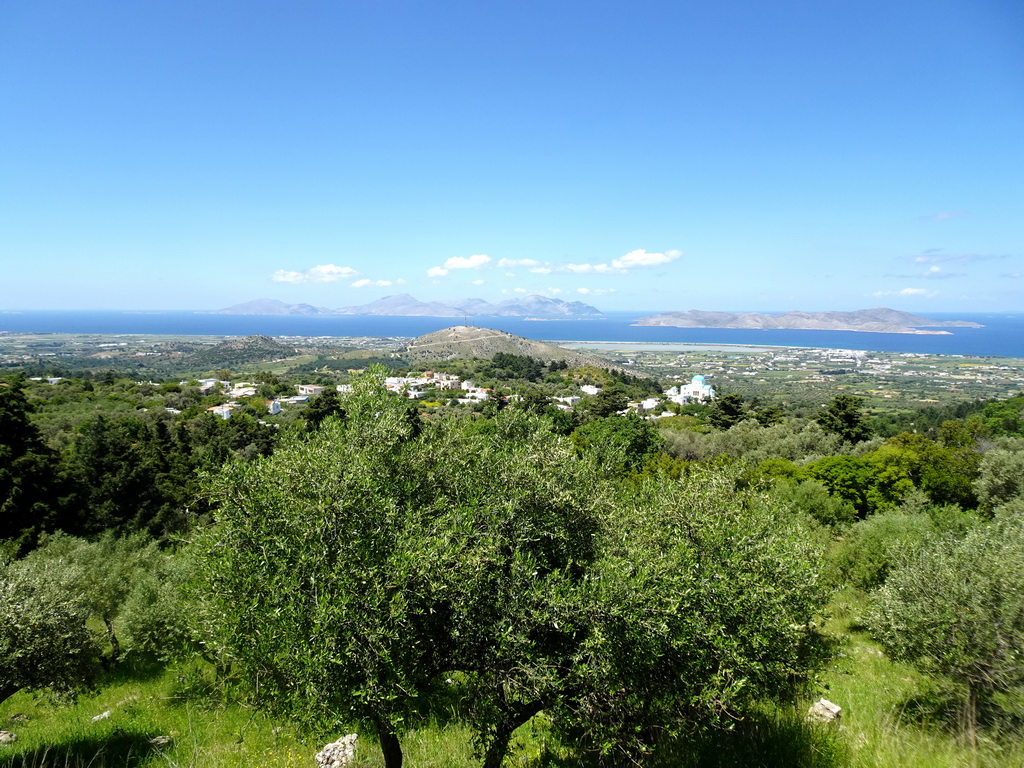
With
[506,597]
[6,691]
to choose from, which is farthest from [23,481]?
[506,597]

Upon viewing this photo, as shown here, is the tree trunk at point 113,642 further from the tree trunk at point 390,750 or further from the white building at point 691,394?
the white building at point 691,394

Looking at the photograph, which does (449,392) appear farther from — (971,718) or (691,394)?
(971,718)

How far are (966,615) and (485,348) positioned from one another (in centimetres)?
14479

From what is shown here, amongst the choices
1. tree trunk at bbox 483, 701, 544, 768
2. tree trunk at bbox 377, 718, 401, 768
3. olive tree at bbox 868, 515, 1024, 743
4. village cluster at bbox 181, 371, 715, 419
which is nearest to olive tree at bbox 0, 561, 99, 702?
tree trunk at bbox 377, 718, 401, 768

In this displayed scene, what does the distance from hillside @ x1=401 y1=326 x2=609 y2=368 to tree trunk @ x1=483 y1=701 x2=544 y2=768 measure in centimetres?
12406

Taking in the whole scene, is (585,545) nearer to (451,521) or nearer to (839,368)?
(451,521)

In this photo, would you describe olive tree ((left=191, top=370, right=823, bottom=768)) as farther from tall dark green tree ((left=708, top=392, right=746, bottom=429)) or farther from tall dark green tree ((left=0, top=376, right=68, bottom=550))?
tall dark green tree ((left=708, top=392, right=746, bottom=429))

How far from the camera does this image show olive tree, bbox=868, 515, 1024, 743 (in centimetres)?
690

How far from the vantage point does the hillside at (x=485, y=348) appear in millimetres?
144000

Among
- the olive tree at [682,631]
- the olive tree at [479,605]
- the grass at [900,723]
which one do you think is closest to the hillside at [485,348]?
the grass at [900,723]

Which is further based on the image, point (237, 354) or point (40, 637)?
point (237, 354)

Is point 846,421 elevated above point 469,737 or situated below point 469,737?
above

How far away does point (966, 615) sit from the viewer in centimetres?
732

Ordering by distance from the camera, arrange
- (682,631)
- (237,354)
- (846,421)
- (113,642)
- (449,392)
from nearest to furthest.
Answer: (682,631) < (113,642) < (846,421) < (449,392) < (237,354)
